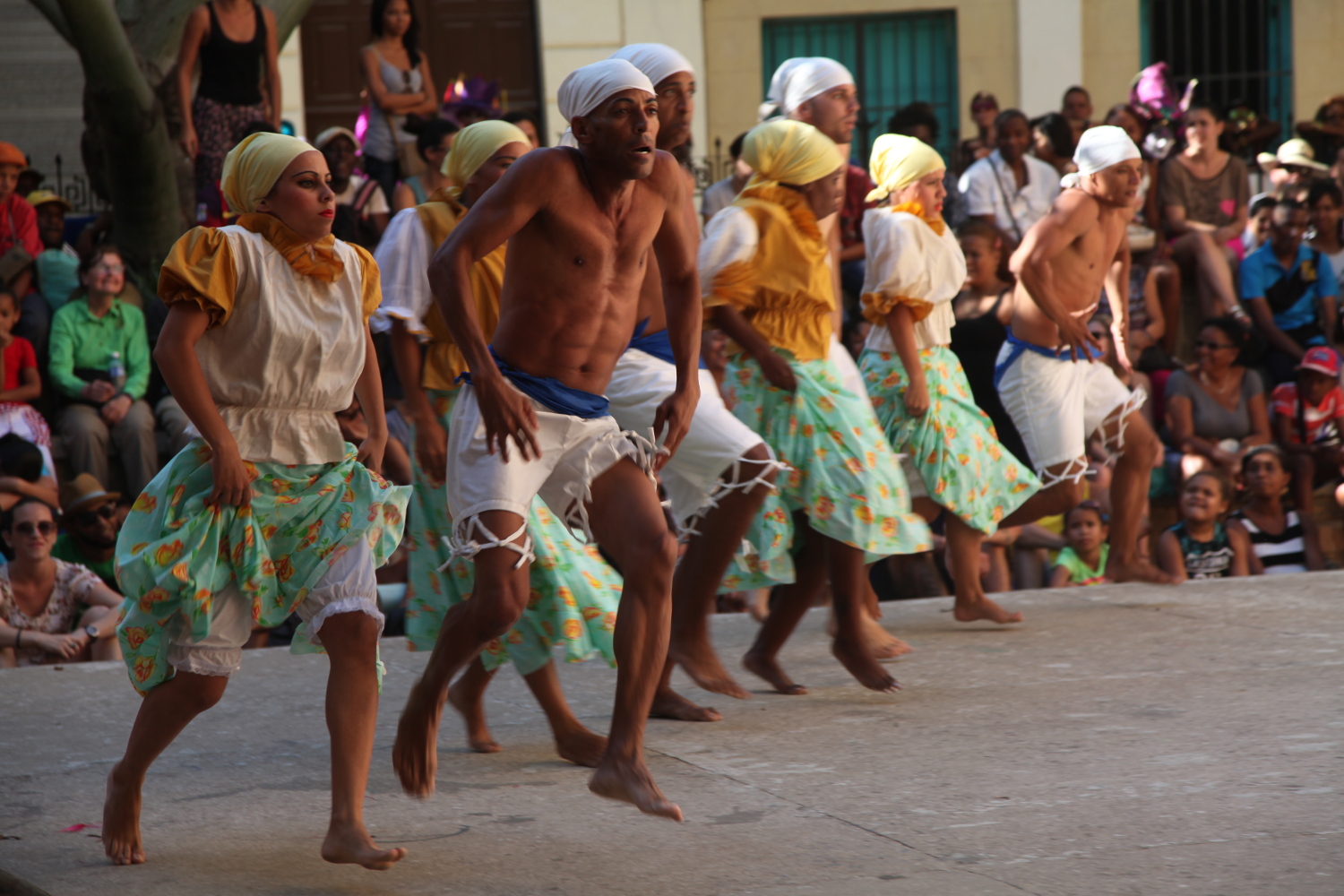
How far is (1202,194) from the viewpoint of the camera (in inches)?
449

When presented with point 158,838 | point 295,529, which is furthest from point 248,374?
point 158,838

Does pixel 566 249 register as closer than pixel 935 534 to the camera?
Yes

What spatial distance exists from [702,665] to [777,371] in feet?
3.36

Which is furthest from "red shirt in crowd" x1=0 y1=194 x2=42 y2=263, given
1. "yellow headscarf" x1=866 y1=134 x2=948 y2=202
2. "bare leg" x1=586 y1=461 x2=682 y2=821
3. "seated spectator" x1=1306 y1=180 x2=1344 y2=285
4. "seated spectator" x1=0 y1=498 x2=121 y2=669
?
"seated spectator" x1=1306 y1=180 x2=1344 y2=285

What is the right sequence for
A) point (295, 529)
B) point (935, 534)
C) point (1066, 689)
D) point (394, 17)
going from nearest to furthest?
1. point (295, 529)
2. point (1066, 689)
3. point (935, 534)
4. point (394, 17)

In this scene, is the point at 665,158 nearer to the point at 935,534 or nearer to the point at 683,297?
the point at 683,297

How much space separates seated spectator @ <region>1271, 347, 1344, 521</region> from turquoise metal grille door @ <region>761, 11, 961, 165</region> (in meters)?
8.75

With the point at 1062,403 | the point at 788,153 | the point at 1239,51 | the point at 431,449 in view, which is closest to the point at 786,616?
the point at 431,449

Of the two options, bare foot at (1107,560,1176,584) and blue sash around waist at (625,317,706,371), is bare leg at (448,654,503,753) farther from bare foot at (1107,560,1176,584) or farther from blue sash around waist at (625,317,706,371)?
bare foot at (1107,560,1176,584)

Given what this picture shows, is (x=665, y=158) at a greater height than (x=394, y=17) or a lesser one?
lesser

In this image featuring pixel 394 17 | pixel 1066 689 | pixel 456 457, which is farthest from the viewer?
pixel 394 17

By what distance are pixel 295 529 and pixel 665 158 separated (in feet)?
4.51

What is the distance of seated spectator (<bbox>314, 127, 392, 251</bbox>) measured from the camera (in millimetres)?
9484

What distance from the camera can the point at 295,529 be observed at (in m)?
3.62
